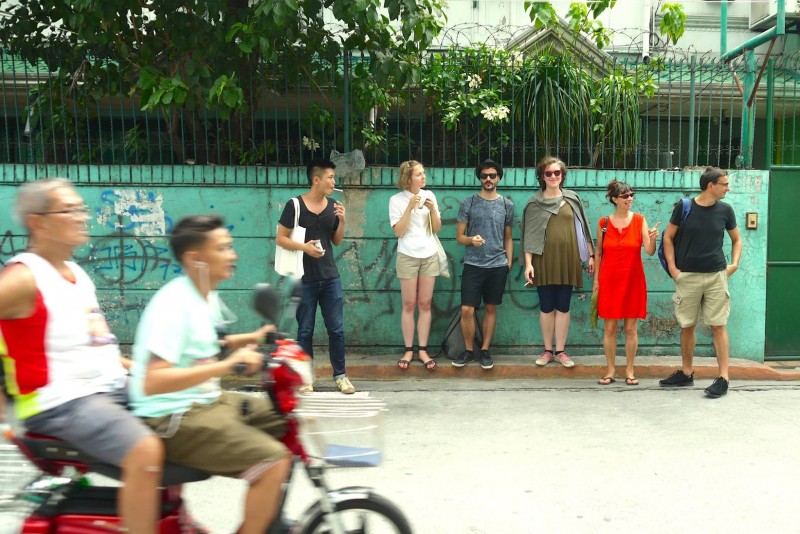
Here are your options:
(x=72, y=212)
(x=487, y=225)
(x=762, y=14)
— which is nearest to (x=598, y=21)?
(x=487, y=225)

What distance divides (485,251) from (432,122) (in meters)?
1.42

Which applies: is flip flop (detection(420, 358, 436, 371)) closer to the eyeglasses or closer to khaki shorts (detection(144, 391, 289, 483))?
khaki shorts (detection(144, 391, 289, 483))

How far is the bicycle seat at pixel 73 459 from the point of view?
2738 mm

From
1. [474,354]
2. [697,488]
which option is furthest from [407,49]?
[697,488]

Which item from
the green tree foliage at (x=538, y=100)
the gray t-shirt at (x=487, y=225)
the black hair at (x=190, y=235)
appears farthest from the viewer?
the green tree foliage at (x=538, y=100)

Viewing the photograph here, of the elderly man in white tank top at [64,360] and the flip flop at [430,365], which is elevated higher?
the elderly man in white tank top at [64,360]

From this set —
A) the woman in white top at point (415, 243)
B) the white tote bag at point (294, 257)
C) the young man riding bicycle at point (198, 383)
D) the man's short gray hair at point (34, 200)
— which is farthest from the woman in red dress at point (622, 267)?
the man's short gray hair at point (34, 200)

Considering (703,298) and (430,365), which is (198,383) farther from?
(703,298)

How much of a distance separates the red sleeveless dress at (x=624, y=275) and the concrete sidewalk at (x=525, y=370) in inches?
26.8

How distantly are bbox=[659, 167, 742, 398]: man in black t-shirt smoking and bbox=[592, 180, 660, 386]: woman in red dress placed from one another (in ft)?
0.84

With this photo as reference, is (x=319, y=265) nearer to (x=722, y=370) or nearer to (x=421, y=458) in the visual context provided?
(x=421, y=458)

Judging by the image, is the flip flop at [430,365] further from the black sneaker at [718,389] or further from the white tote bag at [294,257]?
the black sneaker at [718,389]

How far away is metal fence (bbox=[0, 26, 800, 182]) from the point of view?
741 cm

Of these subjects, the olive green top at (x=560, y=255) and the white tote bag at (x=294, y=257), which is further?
the olive green top at (x=560, y=255)
